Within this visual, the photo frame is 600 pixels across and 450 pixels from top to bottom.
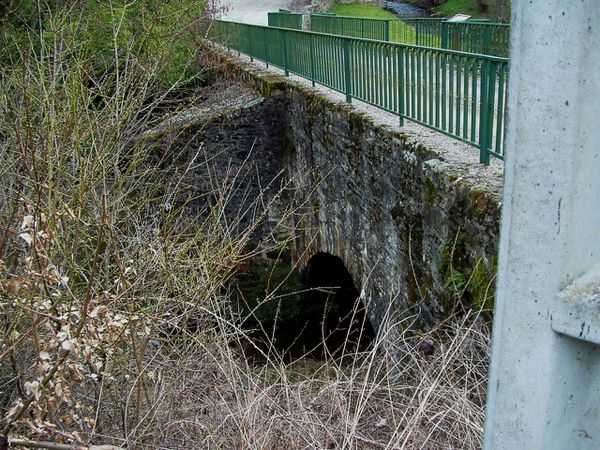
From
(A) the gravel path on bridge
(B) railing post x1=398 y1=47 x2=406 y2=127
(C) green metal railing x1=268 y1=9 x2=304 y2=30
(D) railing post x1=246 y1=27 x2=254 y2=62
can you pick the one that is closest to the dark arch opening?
(D) railing post x1=246 y1=27 x2=254 y2=62

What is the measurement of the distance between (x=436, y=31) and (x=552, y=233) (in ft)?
35.0

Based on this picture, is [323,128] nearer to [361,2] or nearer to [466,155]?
[466,155]

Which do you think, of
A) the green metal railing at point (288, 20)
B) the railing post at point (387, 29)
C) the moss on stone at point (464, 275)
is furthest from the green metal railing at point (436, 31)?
the moss on stone at point (464, 275)

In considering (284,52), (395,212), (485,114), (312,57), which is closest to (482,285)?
(485,114)

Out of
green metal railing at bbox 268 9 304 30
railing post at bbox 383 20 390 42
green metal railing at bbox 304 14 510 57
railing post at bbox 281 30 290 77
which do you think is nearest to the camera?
green metal railing at bbox 304 14 510 57

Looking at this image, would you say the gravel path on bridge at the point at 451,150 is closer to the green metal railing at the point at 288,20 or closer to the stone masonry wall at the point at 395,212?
the stone masonry wall at the point at 395,212

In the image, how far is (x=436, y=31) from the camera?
11250 mm

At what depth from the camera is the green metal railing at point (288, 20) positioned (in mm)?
16516

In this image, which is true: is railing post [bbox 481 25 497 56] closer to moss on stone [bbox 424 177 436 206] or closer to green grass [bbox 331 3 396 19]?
moss on stone [bbox 424 177 436 206]

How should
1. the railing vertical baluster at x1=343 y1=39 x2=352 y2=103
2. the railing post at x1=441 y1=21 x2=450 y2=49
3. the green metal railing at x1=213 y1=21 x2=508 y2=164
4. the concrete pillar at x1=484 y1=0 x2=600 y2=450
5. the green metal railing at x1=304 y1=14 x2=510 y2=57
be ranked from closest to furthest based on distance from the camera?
the concrete pillar at x1=484 y1=0 x2=600 y2=450 → the green metal railing at x1=213 y1=21 x2=508 y2=164 → the railing vertical baluster at x1=343 y1=39 x2=352 y2=103 → the green metal railing at x1=304 y1=14 x2=510 y2=57 → the railing post at x1=441 y1=21 x2=450 y2=49

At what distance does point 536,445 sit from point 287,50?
30.0 ft

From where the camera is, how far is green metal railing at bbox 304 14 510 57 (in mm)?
8766

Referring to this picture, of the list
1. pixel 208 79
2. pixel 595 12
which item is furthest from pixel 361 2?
pixel 595 12

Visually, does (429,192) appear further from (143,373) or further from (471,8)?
(471,8)
